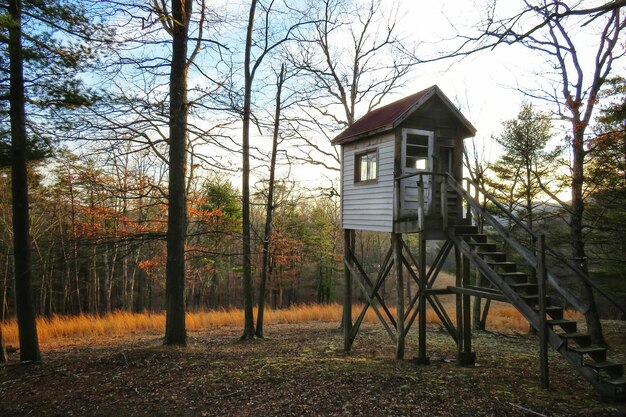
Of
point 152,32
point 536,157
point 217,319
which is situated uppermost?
point 152,32

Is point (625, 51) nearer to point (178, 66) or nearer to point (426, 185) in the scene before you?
point (426, 185)

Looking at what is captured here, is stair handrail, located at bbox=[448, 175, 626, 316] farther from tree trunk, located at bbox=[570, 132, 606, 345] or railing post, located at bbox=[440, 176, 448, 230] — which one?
tree trunk, located at bbox=[570, 132, 606, 345]

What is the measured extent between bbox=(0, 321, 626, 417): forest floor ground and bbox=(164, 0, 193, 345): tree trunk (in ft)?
3.08

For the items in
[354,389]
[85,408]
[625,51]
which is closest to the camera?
[85,408]

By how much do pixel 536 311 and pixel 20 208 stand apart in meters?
10.9

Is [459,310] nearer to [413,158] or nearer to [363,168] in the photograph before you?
[413,158]

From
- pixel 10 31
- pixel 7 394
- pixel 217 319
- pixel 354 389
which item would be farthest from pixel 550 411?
pixel 217 319

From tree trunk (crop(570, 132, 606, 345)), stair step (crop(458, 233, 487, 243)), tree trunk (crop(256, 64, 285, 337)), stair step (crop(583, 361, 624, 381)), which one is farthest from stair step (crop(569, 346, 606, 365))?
tree trunk (crop(256, 64, 285, 337))

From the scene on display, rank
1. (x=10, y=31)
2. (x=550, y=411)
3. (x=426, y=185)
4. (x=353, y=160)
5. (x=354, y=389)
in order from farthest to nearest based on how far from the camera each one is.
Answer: (x=353, y=160) < (x=426, y=185) < (x=10, y=31) < (x=354, y=389) < (x=550, y=411)

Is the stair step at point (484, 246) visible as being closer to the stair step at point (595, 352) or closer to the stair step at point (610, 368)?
the stair step at point (595, 352)

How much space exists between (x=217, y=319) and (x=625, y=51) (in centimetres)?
2029

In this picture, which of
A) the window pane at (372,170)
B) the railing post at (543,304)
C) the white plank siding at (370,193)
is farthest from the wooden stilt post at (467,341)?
the window pane at (372,170)

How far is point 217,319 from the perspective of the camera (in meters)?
18.8

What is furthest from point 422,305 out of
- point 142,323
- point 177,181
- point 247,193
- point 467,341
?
point 142,323
